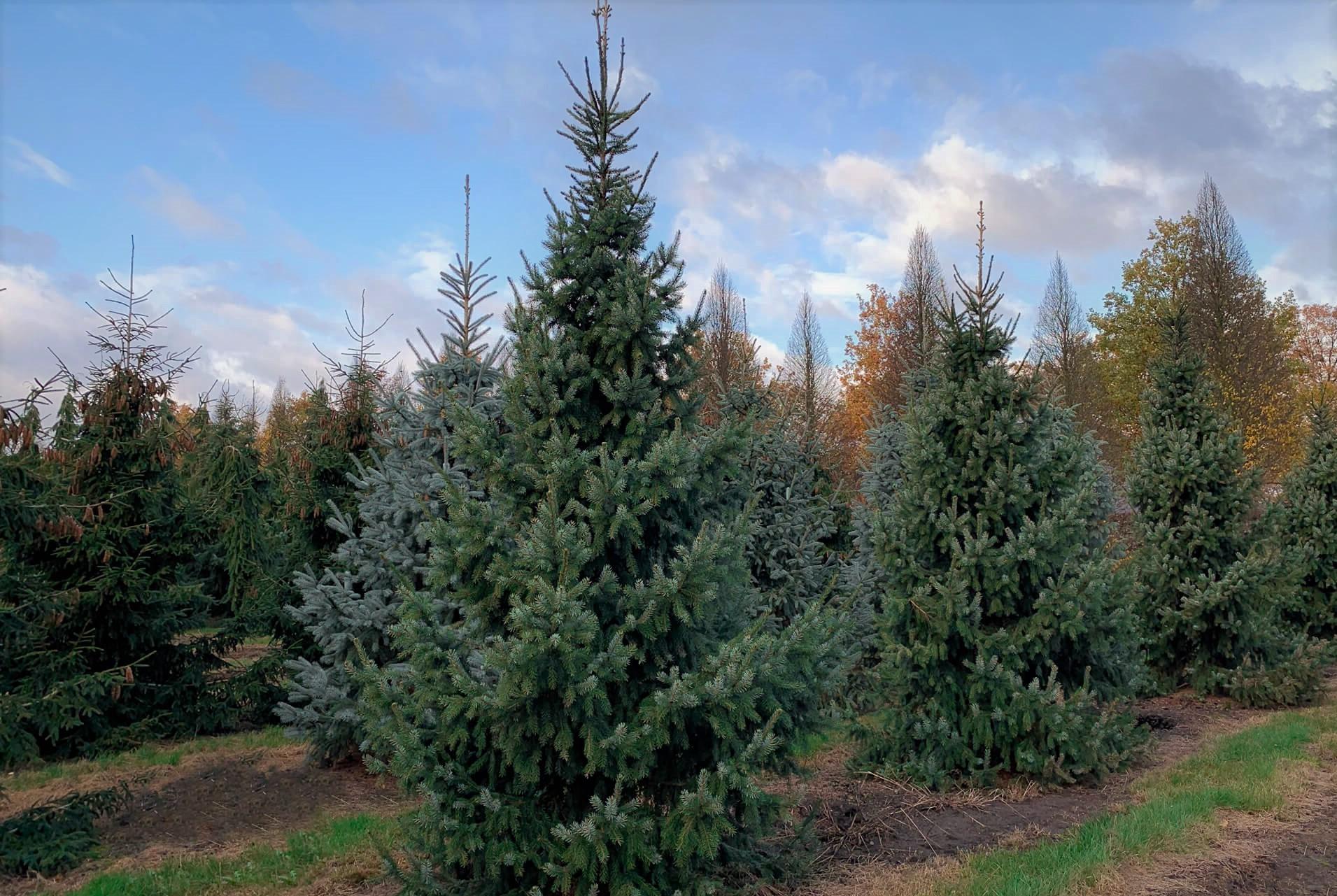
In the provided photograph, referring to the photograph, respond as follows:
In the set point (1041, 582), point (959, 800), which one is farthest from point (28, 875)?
point (1041, 582)

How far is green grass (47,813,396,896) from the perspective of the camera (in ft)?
16.1

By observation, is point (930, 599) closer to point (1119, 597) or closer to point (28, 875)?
point (1119, 597)

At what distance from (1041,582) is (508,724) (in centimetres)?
505

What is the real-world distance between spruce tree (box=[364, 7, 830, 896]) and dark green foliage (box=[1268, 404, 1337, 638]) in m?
12.8

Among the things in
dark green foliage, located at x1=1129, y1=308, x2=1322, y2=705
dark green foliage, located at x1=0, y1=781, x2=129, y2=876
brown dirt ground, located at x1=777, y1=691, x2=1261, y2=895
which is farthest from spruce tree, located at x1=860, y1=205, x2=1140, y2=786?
dark green foliage, located at x1=0, y1=781, x2=129, y2=876

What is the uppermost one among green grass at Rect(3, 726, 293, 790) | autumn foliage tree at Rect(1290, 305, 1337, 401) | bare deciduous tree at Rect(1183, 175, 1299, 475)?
autumn foliage tree at Rect(1290, 305, 1337, 401)

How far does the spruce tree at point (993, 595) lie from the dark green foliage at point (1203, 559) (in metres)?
3.39

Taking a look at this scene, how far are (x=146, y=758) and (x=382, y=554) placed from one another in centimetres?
346

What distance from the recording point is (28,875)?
5254mm

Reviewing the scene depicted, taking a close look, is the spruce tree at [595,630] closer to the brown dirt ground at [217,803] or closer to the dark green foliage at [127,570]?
the brown dirt ground at [217,803]

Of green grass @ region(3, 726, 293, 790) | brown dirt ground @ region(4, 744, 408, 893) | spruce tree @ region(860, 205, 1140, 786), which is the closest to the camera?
brown dirt ground @ region(4, 744, 408, 893)

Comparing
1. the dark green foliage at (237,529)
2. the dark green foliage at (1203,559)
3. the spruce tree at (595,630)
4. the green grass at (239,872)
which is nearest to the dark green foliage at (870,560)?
the dark green foliage at (1203,559)

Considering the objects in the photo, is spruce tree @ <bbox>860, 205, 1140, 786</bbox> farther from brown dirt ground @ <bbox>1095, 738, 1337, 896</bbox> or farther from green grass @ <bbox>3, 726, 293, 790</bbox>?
green grass @ <bbox>3, 726, 293, 790</bbox>

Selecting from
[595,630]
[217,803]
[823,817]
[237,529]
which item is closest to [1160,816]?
[823,817]
